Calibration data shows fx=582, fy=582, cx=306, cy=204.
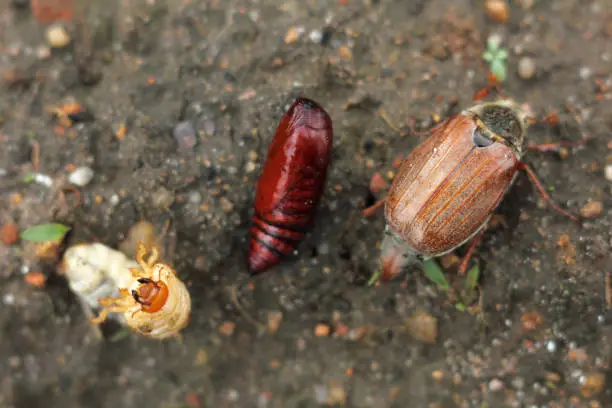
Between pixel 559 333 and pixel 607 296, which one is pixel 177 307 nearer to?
pixel 559 333

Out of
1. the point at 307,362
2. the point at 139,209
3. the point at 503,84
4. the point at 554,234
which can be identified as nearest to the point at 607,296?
the point at 554,234

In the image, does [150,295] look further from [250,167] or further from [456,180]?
[456,180]

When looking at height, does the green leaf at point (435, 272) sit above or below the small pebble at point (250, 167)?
below

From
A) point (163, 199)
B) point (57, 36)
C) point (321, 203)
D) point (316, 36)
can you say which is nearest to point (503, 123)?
point (321, 203)

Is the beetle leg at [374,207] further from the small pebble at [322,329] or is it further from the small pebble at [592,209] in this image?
the small pebble at [592,209]

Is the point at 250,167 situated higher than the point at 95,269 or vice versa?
the point at 250,167

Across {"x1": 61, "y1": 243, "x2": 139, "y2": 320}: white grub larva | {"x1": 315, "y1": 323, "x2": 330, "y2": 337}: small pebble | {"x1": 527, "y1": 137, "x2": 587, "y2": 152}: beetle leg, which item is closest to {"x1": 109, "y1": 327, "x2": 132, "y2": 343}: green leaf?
{"x1": 61, "y1": 243, "x2": 139, "y2": 320}: white grub larva

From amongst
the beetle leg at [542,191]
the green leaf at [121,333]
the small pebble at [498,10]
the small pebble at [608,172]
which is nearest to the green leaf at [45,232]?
the green leaf at [121,333]
